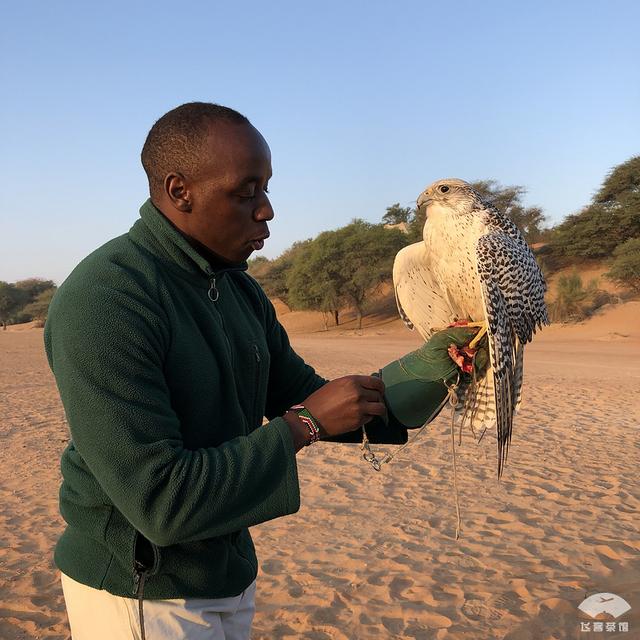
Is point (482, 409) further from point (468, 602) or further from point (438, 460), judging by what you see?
point (438, 460)

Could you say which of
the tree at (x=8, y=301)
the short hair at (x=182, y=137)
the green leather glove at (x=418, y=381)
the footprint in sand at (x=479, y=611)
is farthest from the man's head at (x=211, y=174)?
the tree at (x=8, y=301)

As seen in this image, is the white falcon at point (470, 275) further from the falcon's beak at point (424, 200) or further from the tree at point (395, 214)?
the tree at point (395, 214)

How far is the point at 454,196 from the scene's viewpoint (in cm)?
414

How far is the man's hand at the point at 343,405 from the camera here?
4.45 ft

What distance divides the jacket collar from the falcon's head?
114 inches

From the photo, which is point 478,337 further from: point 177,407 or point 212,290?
point 177,407

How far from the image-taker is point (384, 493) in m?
6.06

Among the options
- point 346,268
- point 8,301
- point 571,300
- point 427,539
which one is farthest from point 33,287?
point 427,539

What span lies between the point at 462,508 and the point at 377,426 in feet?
13.3

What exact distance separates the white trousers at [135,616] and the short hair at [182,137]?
37.7 inches

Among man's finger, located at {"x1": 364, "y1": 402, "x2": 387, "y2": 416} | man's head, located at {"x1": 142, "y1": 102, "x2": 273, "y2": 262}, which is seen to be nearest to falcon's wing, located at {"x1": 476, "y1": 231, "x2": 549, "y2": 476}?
man's finger, located at {"x1": 364, "y1": 402, "x2": 387, "y2": 416}

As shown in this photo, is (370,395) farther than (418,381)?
No

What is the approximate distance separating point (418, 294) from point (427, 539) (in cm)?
215

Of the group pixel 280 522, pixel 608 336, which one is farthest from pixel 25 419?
pixel 608 336
